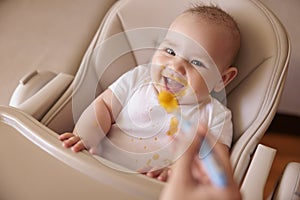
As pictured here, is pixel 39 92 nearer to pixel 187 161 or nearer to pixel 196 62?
pixel 196 62

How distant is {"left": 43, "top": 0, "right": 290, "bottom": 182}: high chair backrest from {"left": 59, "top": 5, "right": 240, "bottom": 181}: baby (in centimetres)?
4

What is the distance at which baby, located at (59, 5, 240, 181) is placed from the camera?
90cm

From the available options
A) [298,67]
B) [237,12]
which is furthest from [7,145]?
[298,67]

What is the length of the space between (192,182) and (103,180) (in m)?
0.27

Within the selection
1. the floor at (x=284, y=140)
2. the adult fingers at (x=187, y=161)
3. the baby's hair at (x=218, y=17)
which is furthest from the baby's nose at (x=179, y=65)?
the floor at (x=284, y=140)

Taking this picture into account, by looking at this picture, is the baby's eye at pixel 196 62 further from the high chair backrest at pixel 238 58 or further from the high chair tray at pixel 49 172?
the high chair tray at pixel 49 172

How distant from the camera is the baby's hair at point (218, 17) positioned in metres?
0.92

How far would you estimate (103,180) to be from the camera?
28.6 inches

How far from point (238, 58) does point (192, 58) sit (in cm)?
13

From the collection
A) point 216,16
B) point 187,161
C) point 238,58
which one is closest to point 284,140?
point 238,58

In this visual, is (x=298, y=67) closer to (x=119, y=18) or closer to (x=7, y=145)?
(x=119, y=18)

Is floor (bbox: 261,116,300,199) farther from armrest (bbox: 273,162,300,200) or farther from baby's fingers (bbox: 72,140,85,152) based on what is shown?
baby's fingers (bbox: 72,140,85,152)

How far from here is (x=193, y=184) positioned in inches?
19.3

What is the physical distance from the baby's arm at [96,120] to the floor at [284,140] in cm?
82
